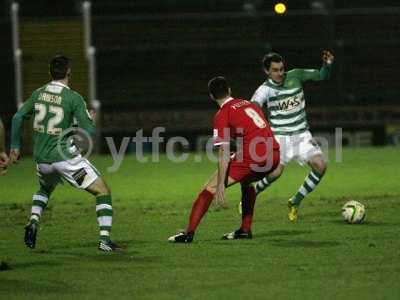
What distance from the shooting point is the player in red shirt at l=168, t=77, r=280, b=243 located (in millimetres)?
10914

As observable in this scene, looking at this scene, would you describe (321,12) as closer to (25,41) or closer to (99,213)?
(25,41)

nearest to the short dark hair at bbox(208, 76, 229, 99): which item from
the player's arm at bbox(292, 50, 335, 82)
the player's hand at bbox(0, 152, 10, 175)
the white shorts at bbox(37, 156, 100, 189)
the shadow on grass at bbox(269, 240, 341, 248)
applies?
the white shorts at bbox(37, 156, 100, 189)

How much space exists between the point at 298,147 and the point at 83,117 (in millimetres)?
4176

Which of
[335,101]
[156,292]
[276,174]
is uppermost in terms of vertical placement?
[335,101]

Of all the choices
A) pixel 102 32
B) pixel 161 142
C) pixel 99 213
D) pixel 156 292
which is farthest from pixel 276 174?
pixel 102 32

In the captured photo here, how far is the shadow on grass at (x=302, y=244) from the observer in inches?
420

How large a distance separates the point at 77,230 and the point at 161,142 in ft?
49.5

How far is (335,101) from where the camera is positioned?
31.0 m

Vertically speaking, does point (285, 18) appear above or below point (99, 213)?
above

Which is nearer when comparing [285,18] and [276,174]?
[276,174]

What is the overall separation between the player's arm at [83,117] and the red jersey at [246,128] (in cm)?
137

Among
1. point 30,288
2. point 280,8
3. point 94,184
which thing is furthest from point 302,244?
point 280,8

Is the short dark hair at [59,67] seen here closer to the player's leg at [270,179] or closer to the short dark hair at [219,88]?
the short dark hair at [219,88]

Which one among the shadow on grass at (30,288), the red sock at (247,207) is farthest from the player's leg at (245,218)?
the shadow on grass at (30,288)
